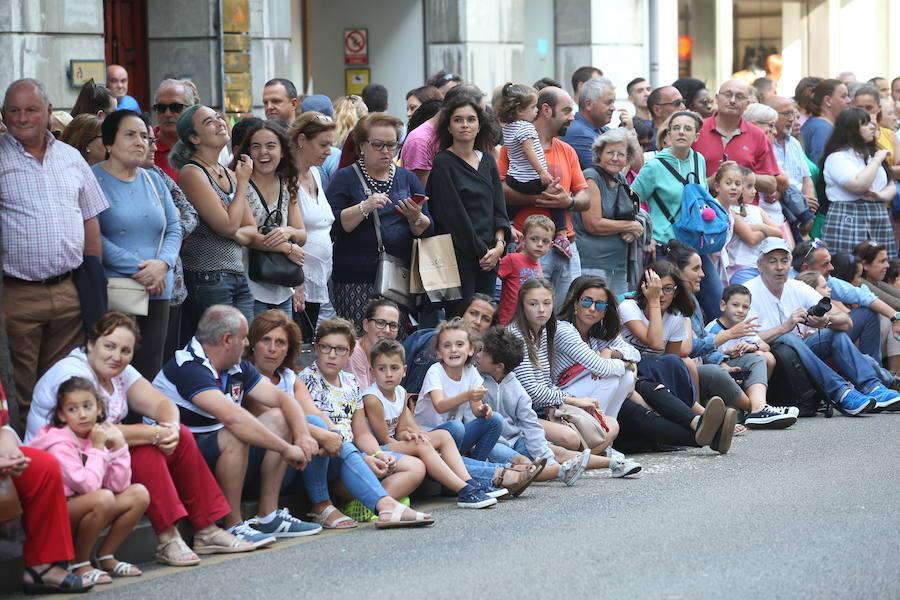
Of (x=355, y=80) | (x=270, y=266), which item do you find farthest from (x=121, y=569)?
(x=355, y=80)

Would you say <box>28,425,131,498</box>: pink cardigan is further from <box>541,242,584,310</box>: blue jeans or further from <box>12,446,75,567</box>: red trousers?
<box>541,242,584,310</box>: blue jeans

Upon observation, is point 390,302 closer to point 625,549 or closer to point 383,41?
point 625,549

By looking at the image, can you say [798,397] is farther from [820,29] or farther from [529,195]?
[820,29]

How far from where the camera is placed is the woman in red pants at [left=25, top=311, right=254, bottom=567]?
757cm

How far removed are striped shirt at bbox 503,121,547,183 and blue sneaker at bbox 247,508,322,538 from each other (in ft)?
14.3

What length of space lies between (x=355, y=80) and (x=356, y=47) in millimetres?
426

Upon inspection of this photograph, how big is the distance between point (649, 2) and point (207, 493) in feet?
52.3

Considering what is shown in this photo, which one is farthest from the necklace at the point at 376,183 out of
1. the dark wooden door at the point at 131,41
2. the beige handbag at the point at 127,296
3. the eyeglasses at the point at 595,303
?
the dark wooden door at the point at 131,41

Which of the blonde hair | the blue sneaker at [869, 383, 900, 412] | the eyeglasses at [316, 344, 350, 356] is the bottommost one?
the blue sneaker at [869, 383, 900, 412]

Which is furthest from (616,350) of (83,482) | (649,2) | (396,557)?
(649,2)

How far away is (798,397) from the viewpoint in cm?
1265

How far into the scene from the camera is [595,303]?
11.0 meters

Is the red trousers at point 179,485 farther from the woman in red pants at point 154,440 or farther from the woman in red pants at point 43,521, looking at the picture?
the woman in red pants at point 43,521

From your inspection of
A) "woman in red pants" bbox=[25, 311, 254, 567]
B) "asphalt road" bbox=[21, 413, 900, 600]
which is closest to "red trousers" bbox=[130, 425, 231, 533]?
"woman in red pants" bbox=[25, 311, 254, 567]
